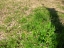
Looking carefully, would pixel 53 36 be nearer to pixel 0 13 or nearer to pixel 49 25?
pixel 49 25

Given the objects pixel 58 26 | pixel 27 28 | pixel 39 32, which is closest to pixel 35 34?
pixel 39 32

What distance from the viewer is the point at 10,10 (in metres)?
6.88

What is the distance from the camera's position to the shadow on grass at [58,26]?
5120 mm

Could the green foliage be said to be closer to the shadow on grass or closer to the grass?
the grass

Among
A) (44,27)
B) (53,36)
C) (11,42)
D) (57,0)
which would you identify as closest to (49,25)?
(44,27)

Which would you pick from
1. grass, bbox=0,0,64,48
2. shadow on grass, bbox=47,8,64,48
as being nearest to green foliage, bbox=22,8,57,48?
grass, bbox=0,0,64,48

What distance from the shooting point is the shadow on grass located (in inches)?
202

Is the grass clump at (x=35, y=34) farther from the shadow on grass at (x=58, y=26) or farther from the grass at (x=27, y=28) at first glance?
the shadow on grass at (x=58, y=26)

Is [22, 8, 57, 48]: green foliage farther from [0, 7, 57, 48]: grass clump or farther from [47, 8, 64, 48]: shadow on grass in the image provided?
[47, 8, 64, 48]: shadow on grass

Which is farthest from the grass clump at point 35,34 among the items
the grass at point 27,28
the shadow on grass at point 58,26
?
the shadow on grass at point 58,26

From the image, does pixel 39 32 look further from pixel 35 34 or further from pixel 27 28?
pixel 27 28

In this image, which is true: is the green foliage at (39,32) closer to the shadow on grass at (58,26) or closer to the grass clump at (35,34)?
the grass clump at (35,34)

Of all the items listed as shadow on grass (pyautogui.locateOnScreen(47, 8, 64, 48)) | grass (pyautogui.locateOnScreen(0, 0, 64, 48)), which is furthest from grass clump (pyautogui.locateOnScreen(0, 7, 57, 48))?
shadow on grass (pyautogui.locateOnScreen(47, 8, 64, 48))

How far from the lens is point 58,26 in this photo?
6023mm
